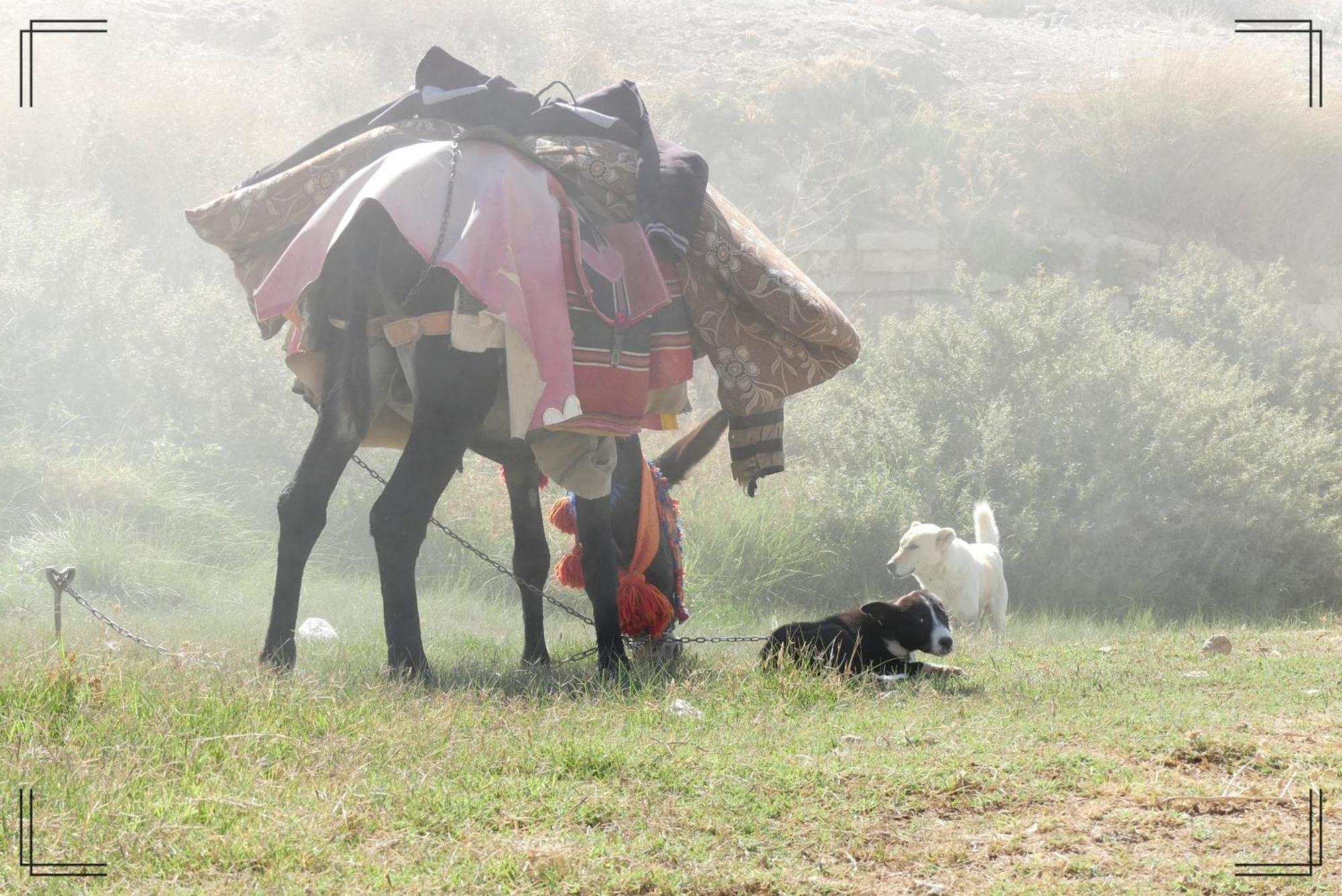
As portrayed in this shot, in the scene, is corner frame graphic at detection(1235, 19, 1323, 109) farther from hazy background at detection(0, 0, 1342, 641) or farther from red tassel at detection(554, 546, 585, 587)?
red tassel at detection(554, 546, 585, 587)

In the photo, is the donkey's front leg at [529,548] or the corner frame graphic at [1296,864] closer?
the corner frame graphic at [1296,864]

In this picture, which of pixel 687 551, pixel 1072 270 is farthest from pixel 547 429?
pixel 1072 270

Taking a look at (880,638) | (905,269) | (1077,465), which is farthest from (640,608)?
(905,269)

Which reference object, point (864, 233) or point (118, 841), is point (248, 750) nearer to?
point (118, 841)

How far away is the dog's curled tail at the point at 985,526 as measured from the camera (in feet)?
29.3

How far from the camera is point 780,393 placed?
18.8ft

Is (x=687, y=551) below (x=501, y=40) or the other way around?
below

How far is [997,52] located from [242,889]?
24.4 meters

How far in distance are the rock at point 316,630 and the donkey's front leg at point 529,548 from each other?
1.32 m

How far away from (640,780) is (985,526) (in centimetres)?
581

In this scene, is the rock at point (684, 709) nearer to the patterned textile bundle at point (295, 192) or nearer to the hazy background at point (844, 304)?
the patterned textile bundle at point (295, 192)

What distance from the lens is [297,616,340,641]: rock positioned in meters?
6.90

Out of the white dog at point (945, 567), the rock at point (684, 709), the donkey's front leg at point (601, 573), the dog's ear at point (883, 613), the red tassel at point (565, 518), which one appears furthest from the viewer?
the white dog at point (945, 567)

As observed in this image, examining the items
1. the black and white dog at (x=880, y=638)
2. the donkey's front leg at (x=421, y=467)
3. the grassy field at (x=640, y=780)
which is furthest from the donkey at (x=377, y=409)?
the black and white dog at (x=880, y=638)
